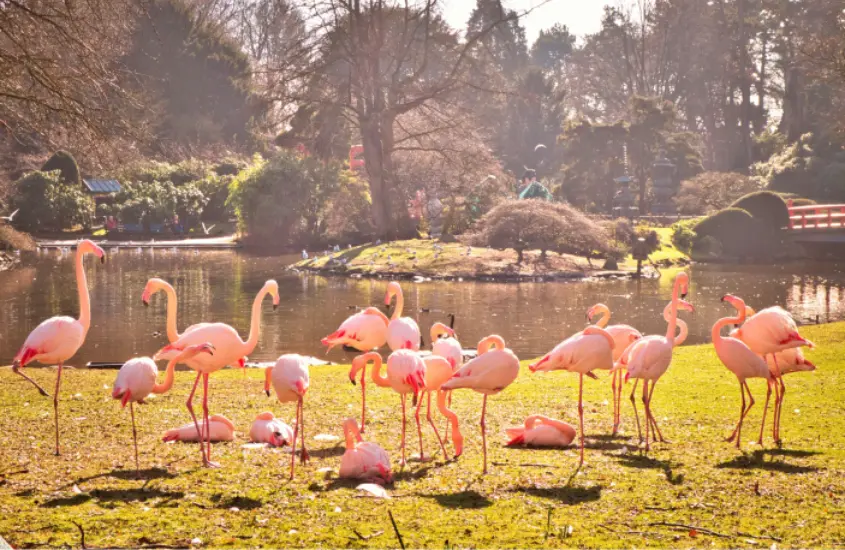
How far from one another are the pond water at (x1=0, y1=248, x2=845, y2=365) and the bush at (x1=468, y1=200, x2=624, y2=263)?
348 centimetres

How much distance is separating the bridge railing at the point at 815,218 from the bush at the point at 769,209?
16.7 inches

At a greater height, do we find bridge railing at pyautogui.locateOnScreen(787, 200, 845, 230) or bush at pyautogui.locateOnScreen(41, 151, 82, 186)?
bush at pyautogui.locateOnScreen(41, 151, 82, 186)

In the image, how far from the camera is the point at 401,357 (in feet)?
25.8

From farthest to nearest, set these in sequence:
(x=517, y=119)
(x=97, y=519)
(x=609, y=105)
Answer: (x=609, y=105) < (x=517, y=119) < (x=97, y=519)

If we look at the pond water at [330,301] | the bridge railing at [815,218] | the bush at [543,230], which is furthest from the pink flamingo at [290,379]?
the bridge railing at [815,218]

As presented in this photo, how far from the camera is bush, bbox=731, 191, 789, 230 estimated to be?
42.5m

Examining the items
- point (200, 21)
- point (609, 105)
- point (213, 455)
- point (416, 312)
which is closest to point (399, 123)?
point (416, 312)

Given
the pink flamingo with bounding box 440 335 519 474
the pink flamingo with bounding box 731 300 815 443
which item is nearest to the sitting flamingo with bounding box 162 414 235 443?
the pink flamingo with bounding box 440 335 519 474

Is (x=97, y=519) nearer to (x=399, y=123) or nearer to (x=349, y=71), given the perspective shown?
(x=349, y=71)

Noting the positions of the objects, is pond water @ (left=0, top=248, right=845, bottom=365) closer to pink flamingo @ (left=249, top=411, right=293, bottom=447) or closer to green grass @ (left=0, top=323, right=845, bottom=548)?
green grass @ (left=0, top=323, right=845, bottom=548)

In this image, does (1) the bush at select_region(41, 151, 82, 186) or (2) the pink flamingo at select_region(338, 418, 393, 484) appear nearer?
(2) the pink flamingo at select_region(338, 418, 393, 484)

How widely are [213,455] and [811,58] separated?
81.7 feet

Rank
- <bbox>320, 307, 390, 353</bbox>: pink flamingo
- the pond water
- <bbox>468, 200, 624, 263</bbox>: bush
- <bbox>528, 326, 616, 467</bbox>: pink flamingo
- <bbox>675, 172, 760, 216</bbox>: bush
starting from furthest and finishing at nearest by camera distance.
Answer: <bbox>675, 172, 760, 216</bbox>: bush → <bbox>468, 200, 624, 263</bbox>: bush → the pond water → <bbox>320, 307, 390, 353</bbox>: pink flamingo → <bbox>528, 326, 616, 467</bbox>: pink flamingo

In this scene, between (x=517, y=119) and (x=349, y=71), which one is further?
(x=517, y=119)
